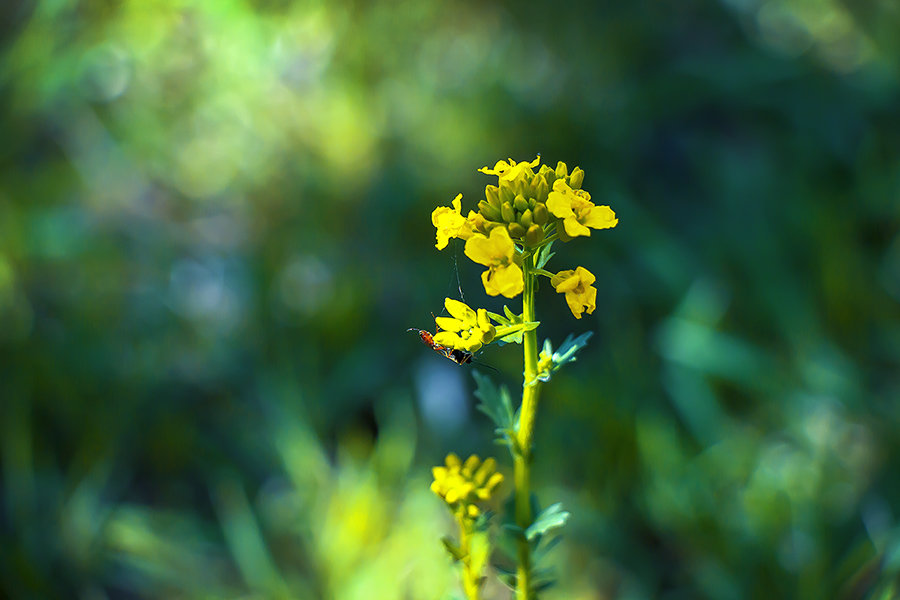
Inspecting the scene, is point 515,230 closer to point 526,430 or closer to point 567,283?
point 567,283

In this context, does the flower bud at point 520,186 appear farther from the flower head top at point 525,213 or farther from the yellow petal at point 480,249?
the yellow petal at point 480,249

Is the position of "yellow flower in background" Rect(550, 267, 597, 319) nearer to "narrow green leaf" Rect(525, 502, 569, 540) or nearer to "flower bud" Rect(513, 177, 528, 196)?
"flower bud" Rect(513, 177, 528, 196)

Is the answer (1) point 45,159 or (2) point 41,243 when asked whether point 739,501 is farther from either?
(1) point 45,159

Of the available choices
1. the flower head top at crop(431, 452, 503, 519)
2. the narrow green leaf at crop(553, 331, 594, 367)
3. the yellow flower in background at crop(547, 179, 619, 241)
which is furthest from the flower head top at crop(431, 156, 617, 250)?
the flower head top at crop(431, 452, 503, 519)

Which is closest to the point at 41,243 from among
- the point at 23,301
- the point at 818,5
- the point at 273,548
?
the point at 23,301

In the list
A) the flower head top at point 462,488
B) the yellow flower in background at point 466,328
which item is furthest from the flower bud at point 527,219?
the flower head top at point 462,488

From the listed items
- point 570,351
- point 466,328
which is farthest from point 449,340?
point 570,351
